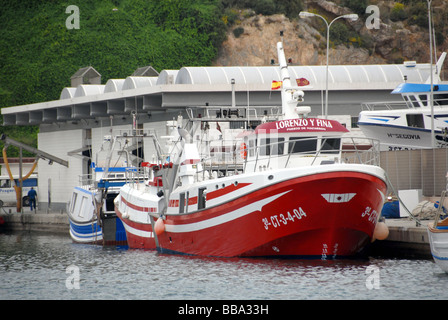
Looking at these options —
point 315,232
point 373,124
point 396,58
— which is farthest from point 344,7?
point 315,232


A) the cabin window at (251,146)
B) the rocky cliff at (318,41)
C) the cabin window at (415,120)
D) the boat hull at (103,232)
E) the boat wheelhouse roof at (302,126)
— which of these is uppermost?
the rocky cliff at (318,41)

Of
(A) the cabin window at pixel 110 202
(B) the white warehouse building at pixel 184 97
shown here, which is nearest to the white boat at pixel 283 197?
(A) the cabin window at pixel 110 202

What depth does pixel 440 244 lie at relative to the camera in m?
22.3

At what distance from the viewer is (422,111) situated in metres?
42.4

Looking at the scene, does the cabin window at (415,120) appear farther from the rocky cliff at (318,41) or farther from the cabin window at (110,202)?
the rocky cliff at (318,41)

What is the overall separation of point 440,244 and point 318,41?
250 feet

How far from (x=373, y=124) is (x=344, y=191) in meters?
18.5

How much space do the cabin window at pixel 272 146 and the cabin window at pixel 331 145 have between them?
1471mm

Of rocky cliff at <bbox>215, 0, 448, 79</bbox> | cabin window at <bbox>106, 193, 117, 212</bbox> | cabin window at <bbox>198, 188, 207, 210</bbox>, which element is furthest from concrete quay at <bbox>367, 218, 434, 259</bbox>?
rocky cliff at <bbox>215, 0, 448, 79</bbox>

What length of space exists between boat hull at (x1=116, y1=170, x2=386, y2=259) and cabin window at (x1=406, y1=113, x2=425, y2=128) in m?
16.8

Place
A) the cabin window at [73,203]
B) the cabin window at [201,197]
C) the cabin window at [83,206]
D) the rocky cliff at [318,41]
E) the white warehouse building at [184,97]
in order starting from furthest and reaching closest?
the rocky cliff at [318,41]
the white warehouse building at [184,97]
the cabin window at [73,203]
the cabin window at [83,206]
the cabin window at [201,197]

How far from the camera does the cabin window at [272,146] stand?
27672mm

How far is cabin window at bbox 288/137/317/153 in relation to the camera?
2755 cm

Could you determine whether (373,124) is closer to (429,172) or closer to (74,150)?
(429,172)
